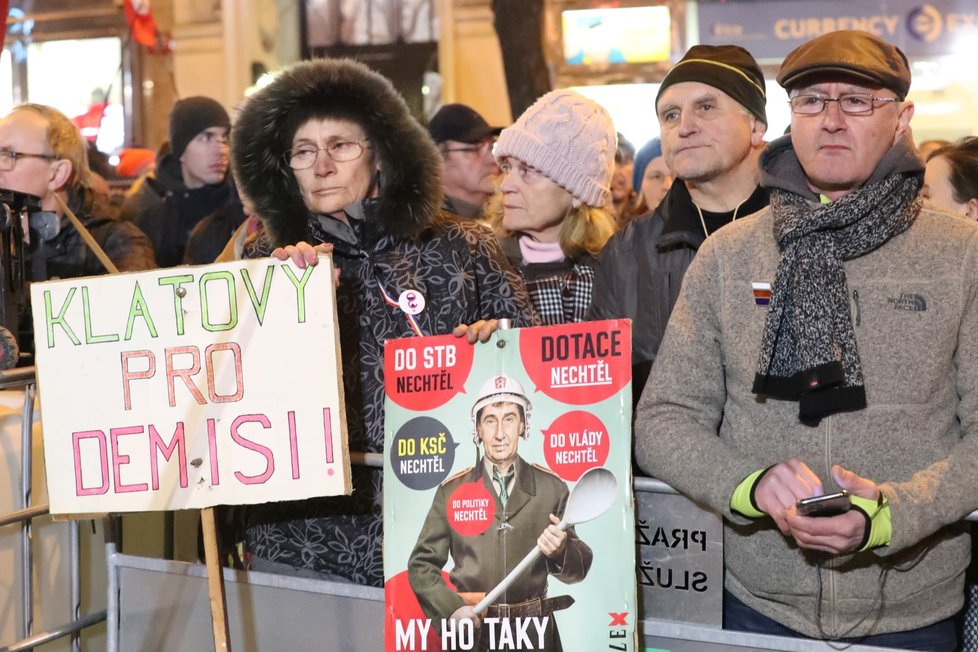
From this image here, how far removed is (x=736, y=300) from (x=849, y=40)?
598 mm

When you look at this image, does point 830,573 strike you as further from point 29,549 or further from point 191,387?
point 29,549

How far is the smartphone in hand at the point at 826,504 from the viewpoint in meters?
2.29

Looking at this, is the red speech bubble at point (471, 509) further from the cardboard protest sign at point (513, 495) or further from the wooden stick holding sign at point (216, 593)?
the wooden stick holding sign at point (216, 593)

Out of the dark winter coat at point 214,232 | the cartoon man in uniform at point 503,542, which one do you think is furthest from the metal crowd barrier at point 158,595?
the dark winter coat at point 214,232

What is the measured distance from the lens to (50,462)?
2.92 m

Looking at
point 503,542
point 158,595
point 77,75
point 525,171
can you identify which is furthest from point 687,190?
point 77,75

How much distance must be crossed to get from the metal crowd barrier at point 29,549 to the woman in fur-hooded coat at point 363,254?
0.62m

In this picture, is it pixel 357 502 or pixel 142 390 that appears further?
pixel 357 502

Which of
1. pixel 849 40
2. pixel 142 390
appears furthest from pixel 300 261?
pixel 849 40

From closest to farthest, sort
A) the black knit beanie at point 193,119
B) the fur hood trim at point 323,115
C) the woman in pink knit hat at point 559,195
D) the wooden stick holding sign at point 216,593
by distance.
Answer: the wooden stick holding sign at point 216,593, the fur hood trim at point 323,115, the woman in pink knit hat at point 559,195, the black knit beanie at point 193,119

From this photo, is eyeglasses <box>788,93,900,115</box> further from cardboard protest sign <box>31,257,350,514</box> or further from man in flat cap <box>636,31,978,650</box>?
cardboard protest sign <box>31,257,350,514</box>

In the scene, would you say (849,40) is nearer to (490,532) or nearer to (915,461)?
(915,461)

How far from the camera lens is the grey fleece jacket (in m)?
2.44

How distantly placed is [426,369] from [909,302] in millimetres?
1070
